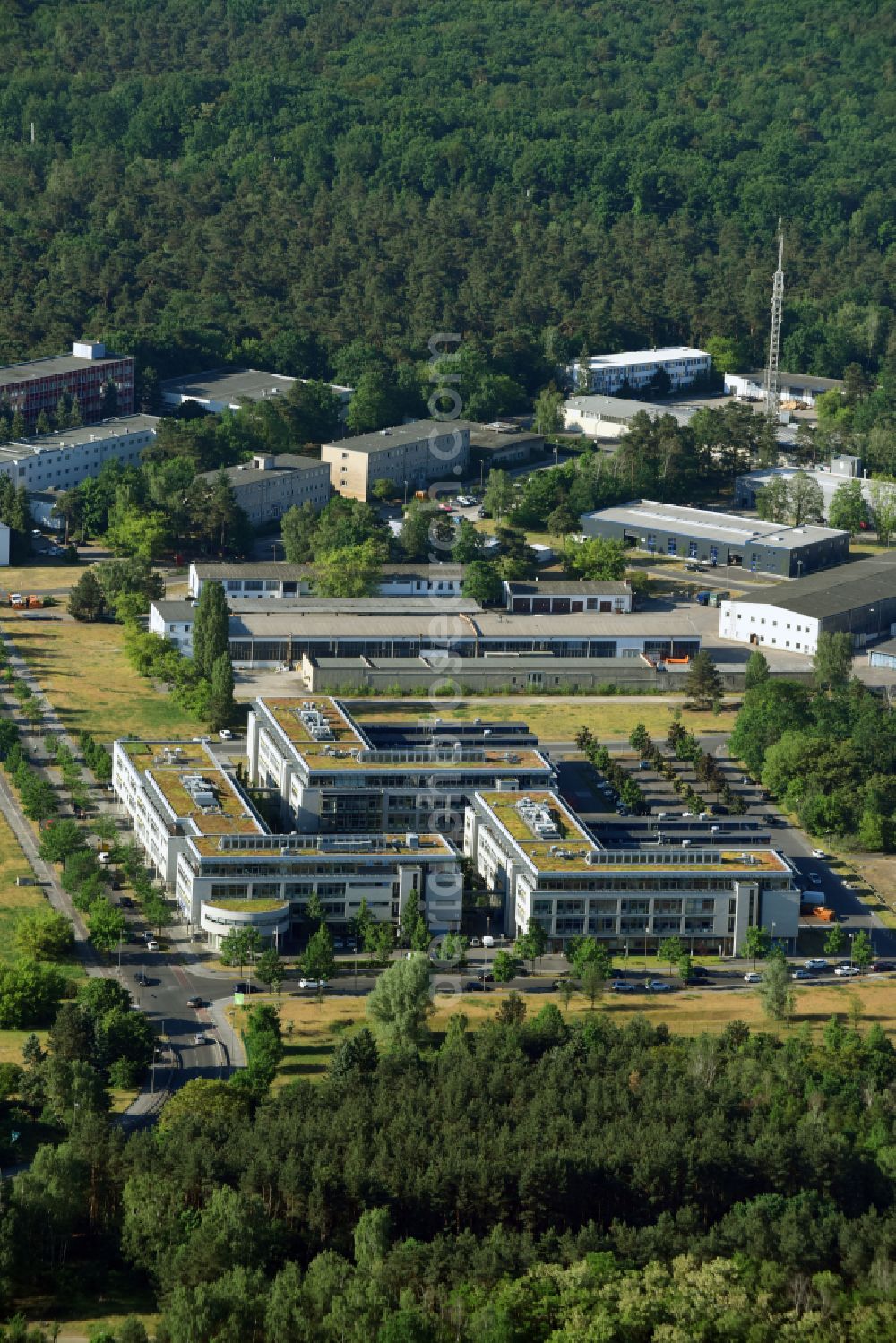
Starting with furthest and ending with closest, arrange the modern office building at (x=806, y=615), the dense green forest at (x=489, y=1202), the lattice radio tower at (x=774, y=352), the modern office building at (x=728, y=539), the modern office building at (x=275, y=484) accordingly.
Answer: the lattice radio tower at (x=774, y=352) → the modern office building at (x=275, y=484) → the modern office building at (x=728, y=539) → the modern office building at (x=806, y=615) → the dense green forest at (x=489, y=1202)

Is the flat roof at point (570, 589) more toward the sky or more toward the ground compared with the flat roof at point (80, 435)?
more toward the ground

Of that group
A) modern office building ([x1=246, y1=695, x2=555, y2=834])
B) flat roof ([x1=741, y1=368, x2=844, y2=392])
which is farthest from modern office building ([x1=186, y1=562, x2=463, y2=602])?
flat roof ([x1=741, y1=368, x2=844, y2=392])

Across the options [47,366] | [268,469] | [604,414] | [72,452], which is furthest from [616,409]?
[72,452]

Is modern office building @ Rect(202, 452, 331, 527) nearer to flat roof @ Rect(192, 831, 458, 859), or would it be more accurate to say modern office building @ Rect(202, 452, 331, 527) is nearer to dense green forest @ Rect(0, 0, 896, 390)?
dense green forest @ Rect(0, 0, 896, 390)

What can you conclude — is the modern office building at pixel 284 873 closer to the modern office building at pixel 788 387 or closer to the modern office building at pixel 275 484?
the modern office building at pixel 275 484

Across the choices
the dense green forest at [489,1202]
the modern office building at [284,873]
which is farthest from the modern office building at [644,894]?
the dense green forest at [489,1202]

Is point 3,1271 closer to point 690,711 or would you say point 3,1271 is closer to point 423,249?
point 690,711

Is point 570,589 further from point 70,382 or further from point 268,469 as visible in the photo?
point 70,382
